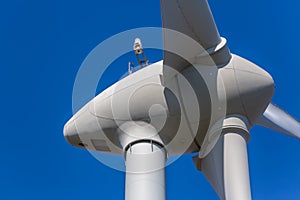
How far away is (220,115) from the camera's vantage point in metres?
9.26

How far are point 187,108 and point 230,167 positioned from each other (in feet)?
4.11

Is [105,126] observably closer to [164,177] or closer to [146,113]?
[146,113]

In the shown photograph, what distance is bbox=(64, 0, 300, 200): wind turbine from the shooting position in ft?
29.1

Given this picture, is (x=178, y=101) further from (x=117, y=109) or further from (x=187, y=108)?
(x=117, y=109)

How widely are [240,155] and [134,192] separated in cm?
193

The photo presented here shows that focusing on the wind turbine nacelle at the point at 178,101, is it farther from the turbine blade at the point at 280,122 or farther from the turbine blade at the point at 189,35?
the turbine blade at the point at 280,122

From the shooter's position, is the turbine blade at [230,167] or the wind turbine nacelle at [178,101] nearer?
the turbine blade at [230,167]

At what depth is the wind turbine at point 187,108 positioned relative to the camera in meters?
8.86

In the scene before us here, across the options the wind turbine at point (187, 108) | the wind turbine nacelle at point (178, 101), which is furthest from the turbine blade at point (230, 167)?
the wind turbine nacelle at point (178, 101)

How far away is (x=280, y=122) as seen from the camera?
441 inches

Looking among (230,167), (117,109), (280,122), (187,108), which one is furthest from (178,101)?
(280,122)

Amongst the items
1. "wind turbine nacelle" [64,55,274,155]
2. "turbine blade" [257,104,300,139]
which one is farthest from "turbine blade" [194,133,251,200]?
"turbine blade" [257,104,300,139]

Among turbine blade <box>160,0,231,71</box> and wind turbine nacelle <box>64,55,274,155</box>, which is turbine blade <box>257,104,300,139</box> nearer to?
wind turbine nacelle <box>64,55,274,155</box>

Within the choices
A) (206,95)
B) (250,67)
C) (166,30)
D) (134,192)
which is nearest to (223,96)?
(206,95)
